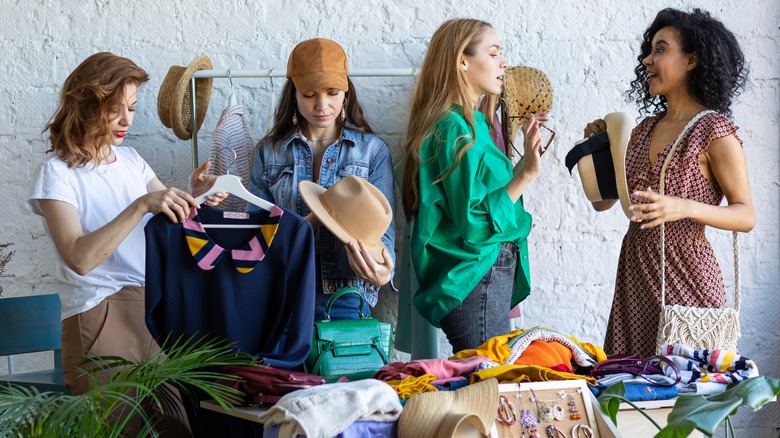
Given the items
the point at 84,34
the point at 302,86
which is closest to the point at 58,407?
the point at 302,86

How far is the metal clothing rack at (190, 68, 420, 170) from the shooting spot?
3365 mm

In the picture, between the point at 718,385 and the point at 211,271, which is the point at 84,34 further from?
the point at 718,385

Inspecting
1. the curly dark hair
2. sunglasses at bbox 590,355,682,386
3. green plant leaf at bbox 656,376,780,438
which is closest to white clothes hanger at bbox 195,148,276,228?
sunglasses at bbox 590,355,682,386

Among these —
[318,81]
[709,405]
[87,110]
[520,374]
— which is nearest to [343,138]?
[318,81]

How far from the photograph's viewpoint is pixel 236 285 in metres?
2.59

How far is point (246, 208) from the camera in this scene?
316 cm

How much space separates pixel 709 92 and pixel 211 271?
170 centimetres

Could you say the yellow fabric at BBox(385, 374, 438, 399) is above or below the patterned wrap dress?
below

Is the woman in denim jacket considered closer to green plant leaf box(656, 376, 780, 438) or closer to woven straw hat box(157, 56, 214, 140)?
woven straw hat box(157, 56, 214, 140)

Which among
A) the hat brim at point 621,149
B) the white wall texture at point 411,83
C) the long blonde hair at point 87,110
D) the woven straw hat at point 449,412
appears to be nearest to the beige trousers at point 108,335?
the long blonde hair at point 87,110

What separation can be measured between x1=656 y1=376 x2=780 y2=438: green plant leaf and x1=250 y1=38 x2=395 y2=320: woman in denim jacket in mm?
1251

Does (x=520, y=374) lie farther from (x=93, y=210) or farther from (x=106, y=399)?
(x=93, y=210)

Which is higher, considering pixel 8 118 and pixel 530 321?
pixel 8 118

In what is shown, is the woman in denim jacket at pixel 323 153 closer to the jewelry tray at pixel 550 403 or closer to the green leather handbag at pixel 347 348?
the green leather handbag at pixel 347 348
